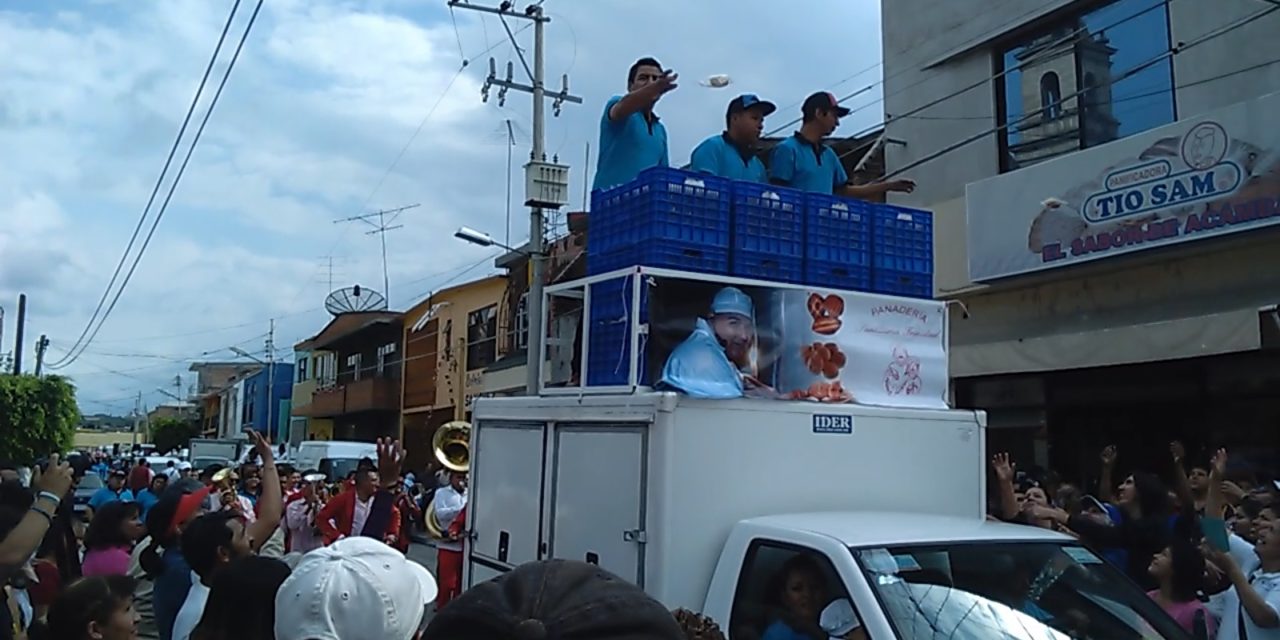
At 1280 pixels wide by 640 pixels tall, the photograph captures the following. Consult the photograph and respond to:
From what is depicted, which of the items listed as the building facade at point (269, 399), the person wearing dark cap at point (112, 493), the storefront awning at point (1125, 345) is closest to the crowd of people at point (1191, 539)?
the storefront awning at point (1125, 345)

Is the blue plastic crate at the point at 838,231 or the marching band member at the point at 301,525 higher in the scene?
the blue plastic crate at the point at 838,231

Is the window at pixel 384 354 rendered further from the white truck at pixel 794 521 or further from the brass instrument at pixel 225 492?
the white truck at pixel 794 521

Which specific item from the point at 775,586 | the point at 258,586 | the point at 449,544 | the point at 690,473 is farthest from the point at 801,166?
the point at 449,544

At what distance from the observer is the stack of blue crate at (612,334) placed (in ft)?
17.0

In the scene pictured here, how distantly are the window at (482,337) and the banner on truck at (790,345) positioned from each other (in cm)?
2636

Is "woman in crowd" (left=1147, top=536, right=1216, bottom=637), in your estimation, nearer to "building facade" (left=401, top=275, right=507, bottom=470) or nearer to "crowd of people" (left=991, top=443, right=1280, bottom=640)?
"crowd of people" (left=991, top=443, right=1280, bottom=640)

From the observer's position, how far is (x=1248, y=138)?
10.4 metres

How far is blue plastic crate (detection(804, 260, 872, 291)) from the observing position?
564cm

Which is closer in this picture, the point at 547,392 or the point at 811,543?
the point at 811,543

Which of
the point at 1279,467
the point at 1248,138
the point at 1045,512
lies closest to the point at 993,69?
the point at 1248,138

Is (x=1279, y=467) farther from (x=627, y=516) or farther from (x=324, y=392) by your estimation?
(x=324, y=392)

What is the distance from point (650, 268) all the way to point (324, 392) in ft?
139

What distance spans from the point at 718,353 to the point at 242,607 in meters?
2.57

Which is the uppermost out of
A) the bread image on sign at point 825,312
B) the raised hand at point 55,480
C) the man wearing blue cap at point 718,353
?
the bread image on sign at point 825,312
